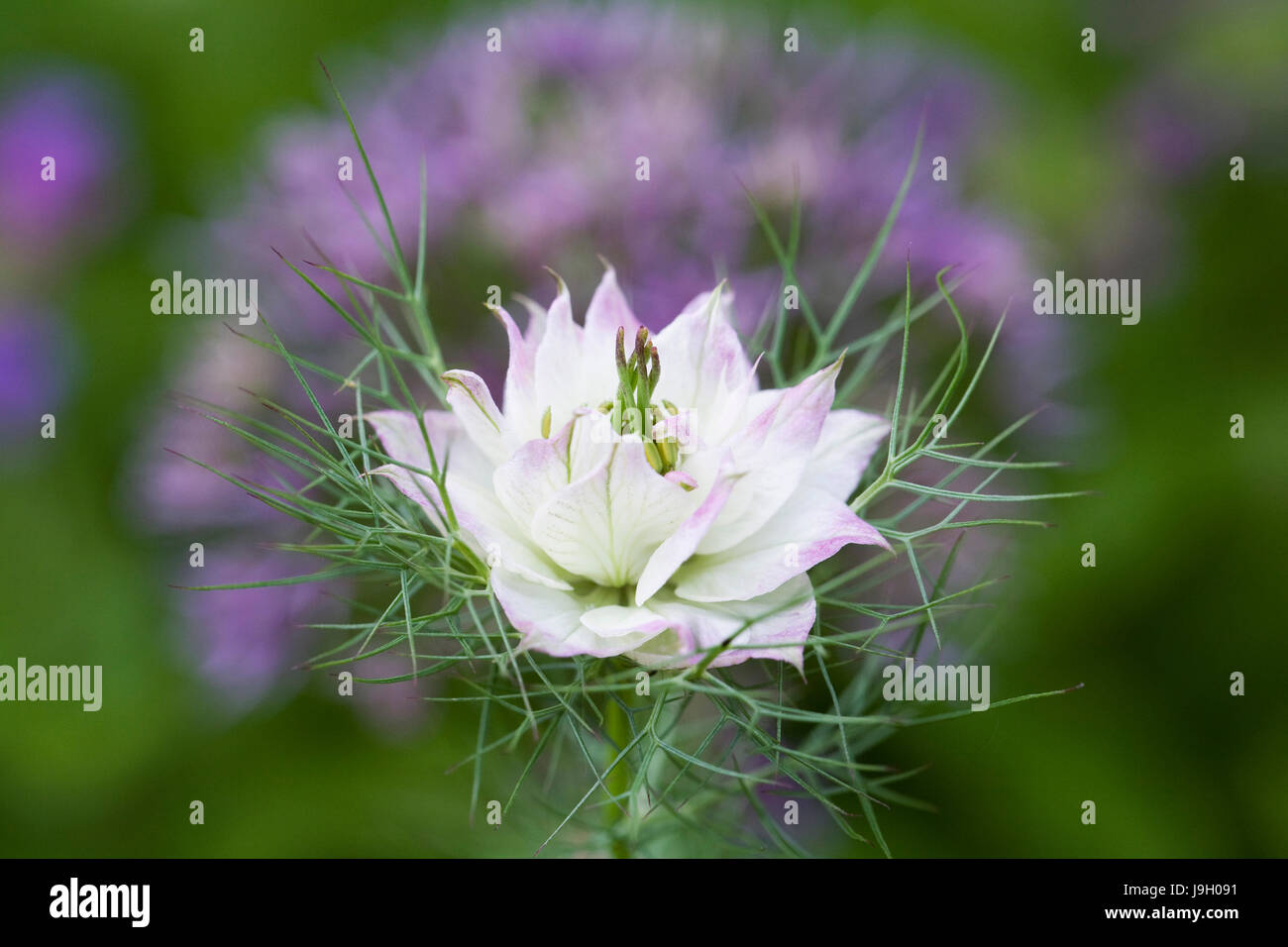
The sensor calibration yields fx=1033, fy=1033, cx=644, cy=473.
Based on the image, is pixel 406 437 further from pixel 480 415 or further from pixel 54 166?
pixel 54 166

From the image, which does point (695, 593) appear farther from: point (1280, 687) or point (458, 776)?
point (1280, 687)

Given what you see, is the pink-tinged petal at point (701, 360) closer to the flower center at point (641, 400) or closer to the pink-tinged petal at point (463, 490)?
the flower center at point (641, 400)

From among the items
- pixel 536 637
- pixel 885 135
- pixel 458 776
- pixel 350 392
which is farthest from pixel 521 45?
pixel 536 637

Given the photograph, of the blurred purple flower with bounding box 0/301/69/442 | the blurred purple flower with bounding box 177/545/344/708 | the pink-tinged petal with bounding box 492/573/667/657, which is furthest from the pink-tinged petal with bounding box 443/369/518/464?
the blurred purple flower with bounding box 0/301/69/442

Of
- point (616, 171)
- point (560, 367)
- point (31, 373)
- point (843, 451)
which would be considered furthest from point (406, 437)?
point (31, 373)

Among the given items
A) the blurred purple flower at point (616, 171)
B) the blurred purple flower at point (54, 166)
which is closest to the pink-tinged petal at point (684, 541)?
the blurred purple flower at point (616, 171)

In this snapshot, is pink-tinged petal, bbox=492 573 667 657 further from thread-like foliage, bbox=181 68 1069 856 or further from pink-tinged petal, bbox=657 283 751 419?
pink-tinged petal, bbox=657 283 751 419
